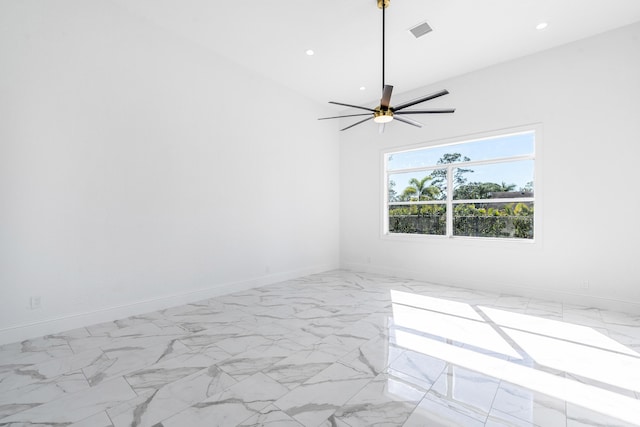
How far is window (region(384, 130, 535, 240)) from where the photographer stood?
4629 millimetres

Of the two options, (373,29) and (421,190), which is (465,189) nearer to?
(421,190)

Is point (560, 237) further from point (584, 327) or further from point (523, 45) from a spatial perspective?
point (523, 45)

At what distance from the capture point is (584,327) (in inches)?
127

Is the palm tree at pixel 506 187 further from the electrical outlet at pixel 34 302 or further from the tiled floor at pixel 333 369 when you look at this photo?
the electrical outlet at pixel 34 302

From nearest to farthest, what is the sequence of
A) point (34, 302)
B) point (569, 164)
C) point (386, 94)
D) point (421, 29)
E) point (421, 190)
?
point (34, 302)
point (386, 94)
point (421, 29)
point (569, 164)
point (421, 190)

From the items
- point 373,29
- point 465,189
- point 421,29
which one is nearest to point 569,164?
point 465,189

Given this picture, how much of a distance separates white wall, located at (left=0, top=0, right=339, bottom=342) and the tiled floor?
0.49m

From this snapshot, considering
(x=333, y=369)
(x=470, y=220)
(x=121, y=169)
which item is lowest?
(x=333, y=369)

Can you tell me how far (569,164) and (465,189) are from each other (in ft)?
4.72

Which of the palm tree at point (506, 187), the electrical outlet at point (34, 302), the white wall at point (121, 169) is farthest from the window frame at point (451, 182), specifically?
the electrical outlet at point (34, 302)

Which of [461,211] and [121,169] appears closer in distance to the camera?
[121,169]

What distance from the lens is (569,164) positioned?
13.5ft

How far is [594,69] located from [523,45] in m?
0.92

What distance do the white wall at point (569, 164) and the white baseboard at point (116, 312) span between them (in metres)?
3.31
